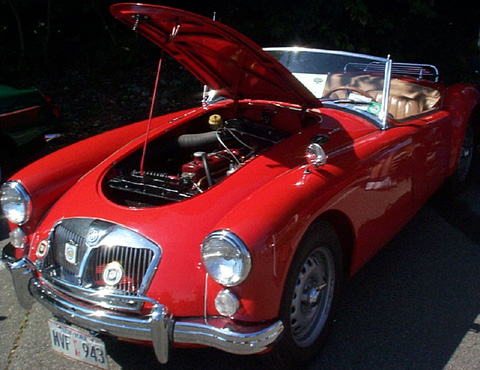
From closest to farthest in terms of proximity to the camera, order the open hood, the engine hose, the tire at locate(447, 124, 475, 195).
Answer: the open hood, the engine hose, the tire at locate(447, 124, 475, 195)

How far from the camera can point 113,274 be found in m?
2.45

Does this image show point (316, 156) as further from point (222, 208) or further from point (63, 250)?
point (63, 250)

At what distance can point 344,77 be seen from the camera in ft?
13.5

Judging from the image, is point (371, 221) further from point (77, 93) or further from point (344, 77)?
point (77, 93)

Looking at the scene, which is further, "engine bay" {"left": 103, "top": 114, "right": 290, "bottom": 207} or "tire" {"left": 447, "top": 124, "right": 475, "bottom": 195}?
"tire" {"left": 447, "top": 124, "right": 475, "bottom": 195}

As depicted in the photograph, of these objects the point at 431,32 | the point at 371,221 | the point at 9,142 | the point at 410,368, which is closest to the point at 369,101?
the point at 371,221

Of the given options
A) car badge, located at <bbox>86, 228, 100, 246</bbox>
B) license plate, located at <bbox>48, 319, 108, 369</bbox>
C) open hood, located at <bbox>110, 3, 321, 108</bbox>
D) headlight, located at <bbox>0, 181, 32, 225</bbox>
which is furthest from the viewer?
headlight, located at <bbox>0, 181, 32, 225</bbox>

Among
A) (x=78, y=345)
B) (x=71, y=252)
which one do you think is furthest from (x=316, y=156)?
(x=78, y=345)

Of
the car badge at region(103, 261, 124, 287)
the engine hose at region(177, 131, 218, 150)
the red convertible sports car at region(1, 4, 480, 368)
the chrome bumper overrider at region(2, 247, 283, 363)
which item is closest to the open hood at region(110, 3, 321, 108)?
the red convertible sports car at region(1, 4, 480, 368)

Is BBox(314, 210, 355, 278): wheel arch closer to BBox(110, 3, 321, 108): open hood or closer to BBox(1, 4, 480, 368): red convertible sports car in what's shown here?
BBox(1, 4, 480, 368): red convertible sports car

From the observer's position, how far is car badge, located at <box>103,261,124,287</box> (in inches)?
96.1

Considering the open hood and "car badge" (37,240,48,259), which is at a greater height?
the open hood

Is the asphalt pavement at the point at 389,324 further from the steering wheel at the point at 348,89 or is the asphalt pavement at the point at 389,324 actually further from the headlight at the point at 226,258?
the steering wheel at the point at 348,89

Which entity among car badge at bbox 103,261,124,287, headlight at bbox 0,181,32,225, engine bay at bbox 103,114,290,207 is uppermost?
engine bay at bbox 103,114,290,207
